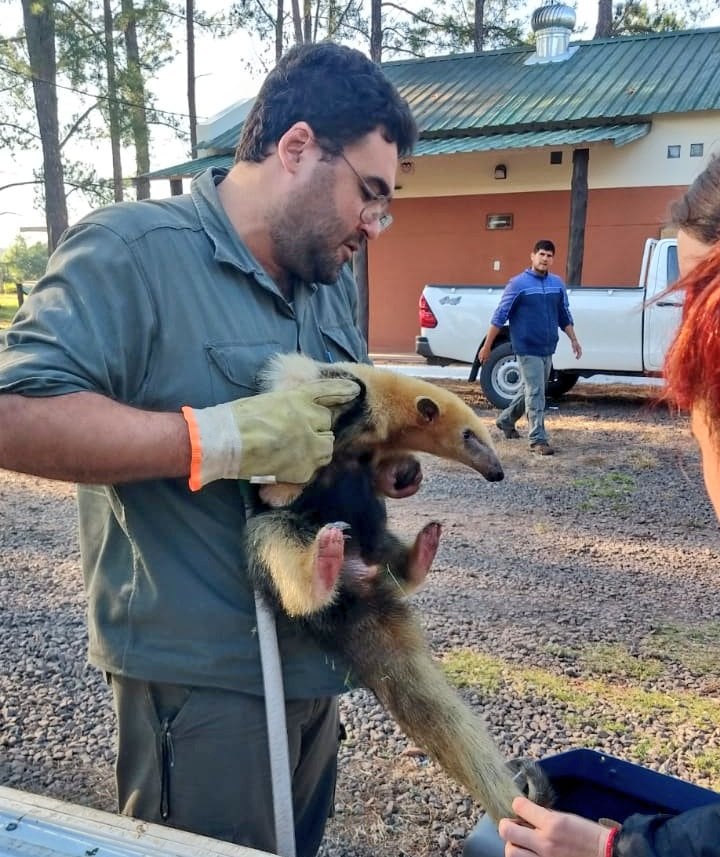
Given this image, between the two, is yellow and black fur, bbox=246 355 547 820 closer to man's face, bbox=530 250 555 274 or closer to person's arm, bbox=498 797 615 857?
person's arm, bbox=498 797 615 857

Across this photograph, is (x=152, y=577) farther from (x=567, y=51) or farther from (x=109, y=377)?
(x=567, y=51)

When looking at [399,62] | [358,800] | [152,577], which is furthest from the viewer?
[399,62]

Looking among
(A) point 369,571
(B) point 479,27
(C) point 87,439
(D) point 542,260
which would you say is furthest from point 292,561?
(B) point 479,27

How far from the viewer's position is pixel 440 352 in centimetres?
1193

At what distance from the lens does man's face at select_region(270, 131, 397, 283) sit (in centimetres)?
202

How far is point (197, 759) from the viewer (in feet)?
5.98

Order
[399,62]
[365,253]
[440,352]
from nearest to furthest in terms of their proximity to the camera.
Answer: [440,352] < [365,253] < [399,62]

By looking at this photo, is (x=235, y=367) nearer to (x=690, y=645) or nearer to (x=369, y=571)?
(x=369, y=571)

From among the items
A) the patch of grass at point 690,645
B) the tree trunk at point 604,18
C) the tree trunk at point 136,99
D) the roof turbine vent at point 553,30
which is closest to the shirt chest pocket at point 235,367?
the patch of grass at point 690,645

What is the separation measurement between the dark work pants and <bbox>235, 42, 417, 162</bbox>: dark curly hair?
1.31m

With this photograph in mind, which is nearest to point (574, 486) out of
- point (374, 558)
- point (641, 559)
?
point (641, 559)

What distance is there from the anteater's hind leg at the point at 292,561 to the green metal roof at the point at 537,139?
40.9 ft

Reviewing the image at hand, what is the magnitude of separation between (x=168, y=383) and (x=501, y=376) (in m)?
9.44

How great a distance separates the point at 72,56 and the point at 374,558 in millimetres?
18340
